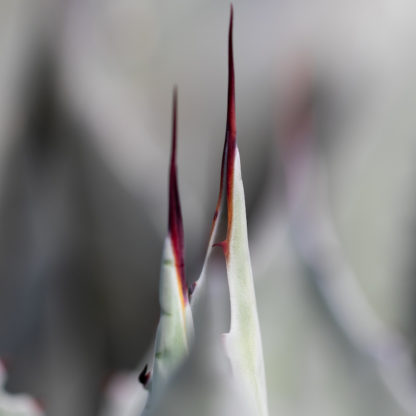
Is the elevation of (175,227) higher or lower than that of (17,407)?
higher

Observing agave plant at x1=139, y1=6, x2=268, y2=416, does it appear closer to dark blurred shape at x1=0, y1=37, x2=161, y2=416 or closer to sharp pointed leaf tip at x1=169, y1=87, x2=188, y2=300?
sharp pointed leaf tip at x1=169, y1=87, x2=188, y2=300

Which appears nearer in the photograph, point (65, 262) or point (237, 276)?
point (237, 276)

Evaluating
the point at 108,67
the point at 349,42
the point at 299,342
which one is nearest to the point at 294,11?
the point at 349,42

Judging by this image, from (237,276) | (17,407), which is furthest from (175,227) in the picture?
(17,407)

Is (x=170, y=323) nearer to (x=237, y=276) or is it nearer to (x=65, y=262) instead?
(x=237, y=276)

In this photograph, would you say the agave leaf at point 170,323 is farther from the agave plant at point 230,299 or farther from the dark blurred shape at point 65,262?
the dark blurred shape at point 65,262

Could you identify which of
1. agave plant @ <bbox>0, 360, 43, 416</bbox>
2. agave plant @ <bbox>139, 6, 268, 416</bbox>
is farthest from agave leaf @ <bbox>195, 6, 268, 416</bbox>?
agave plant @ <bbox>0, 360, 43, 416</bbox>

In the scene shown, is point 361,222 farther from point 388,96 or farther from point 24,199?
point 24,199
